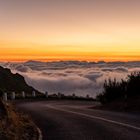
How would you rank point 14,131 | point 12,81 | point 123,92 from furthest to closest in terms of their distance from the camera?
point 12,81 → point 123,92 → point 14,131

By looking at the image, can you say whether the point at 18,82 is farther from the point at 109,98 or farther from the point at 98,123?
the point at 98,123

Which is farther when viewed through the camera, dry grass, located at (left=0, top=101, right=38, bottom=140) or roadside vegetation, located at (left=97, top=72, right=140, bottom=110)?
roadside vegetation, located at (left=97, top=72, right=140, bottom=110)

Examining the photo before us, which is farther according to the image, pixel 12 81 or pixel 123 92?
pixel 12 81

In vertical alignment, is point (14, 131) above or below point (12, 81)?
below

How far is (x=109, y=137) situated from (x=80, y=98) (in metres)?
35.4

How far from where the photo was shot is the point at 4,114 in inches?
665

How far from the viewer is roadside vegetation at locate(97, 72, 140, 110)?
29.9m

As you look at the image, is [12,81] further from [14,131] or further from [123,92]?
[14,131]

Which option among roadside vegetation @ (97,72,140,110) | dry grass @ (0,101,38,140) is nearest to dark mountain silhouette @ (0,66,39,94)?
roadside vegetation @ (97,72,140,110)

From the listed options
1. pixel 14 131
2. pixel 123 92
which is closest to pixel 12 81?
pixel 123 92

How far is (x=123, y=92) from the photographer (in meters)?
33.8

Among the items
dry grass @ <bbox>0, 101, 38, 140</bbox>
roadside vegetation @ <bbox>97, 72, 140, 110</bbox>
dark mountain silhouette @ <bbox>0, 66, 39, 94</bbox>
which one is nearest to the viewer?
dry grass @ <bbox>0, 101, 38, 140</bbox>

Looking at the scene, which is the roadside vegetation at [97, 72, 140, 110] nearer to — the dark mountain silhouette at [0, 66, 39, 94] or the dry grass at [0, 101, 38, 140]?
the dry grass at [0, 101, 38, 140]

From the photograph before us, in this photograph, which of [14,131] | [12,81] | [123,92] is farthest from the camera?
[12,81]
